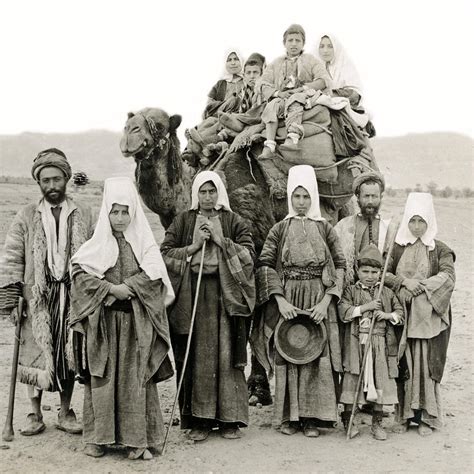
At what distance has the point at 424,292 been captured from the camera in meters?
5.70

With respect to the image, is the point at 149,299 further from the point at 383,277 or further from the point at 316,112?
the point at 316,112

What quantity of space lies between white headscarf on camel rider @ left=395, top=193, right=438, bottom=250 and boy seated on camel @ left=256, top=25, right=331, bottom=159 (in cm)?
164

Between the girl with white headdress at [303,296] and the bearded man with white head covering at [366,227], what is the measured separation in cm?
27

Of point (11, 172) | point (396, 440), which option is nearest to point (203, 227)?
point (396, 440)

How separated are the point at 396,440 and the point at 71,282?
268cm

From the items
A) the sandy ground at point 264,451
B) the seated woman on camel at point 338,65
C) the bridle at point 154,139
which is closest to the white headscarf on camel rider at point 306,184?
the bridle at point 154,139

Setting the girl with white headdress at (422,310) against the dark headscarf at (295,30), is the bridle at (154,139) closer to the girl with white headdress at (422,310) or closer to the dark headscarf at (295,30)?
the dark headscarf at (295,30)

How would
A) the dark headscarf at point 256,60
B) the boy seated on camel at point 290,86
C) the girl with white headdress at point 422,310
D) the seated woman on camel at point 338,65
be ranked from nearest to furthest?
the girl with white headdress at point 422,310 < the boy seated on camel at point 290,86 < the seated woman on camel at point 338,65 < the dark headscarf at point 256,60

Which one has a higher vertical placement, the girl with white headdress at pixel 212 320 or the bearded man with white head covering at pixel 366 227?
the bearded man with white head covering at pixel 366 227

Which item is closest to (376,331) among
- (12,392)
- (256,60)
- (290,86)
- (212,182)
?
(212,182)

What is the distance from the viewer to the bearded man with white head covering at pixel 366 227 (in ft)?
19.4

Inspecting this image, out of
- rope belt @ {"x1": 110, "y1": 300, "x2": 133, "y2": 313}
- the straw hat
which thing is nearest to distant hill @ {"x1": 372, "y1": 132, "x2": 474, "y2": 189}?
the straw hat

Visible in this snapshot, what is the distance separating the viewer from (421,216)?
19.0 feet

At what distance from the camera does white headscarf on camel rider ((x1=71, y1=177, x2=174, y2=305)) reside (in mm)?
5047
